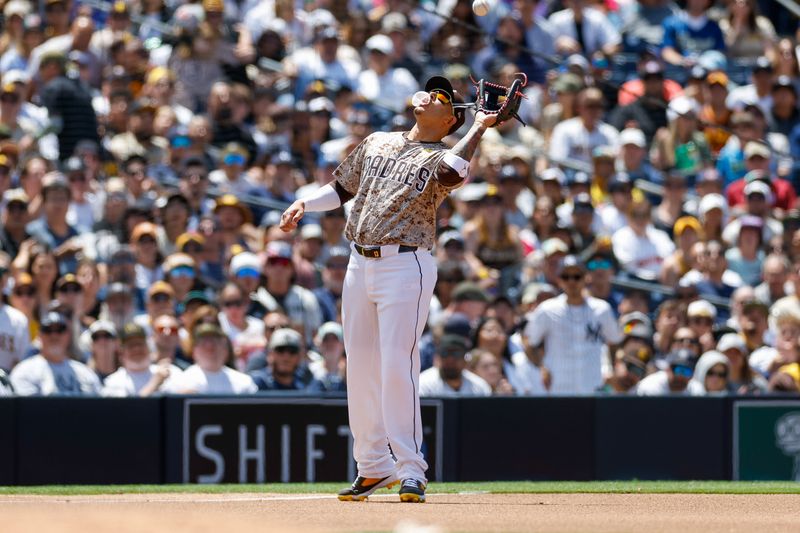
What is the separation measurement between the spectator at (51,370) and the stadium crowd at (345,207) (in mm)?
19

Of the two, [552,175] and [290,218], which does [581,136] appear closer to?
[552,175]

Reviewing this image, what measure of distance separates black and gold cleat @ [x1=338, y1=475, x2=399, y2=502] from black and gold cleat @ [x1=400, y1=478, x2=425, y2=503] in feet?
0.73

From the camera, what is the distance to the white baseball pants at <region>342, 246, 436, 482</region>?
7.59m

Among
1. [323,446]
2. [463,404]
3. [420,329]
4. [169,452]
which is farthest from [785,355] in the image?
[420,329]

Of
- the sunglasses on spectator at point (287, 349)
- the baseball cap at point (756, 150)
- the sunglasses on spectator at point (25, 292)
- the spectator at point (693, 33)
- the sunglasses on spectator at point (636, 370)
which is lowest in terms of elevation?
the sunglasses on spectator at point (636, 370)

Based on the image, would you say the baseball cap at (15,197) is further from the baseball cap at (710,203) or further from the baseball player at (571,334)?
the baseball cap at (710,203)

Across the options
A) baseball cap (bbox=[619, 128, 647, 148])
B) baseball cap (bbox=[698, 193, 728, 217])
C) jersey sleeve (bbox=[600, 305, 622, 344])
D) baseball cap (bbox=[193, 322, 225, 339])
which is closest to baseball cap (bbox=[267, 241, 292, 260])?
baseball cap (bbox=[193, 322, 225, 339])

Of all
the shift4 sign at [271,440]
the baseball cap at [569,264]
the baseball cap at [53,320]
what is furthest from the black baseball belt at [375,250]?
the baseball cap at [569,264]

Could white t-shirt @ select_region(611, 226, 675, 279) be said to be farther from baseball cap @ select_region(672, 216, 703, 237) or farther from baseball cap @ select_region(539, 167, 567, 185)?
baseball cap @ select_region(539, 167, 567, 185)

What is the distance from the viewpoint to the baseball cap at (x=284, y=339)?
37.5ft

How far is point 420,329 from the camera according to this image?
7.73m

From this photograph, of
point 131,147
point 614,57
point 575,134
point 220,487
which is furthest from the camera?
point 614,57

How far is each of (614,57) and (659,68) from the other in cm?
96

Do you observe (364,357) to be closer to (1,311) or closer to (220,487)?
(220,487)
